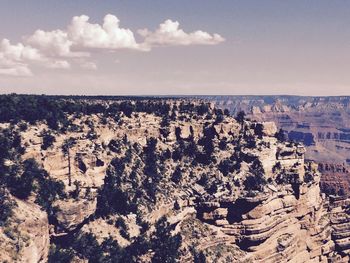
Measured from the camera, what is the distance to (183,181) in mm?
163125

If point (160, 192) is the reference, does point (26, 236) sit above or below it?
below

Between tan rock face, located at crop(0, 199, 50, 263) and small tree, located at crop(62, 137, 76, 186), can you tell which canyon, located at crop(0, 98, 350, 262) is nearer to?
tan rock face, located at crop(0, 199, 50, 263)

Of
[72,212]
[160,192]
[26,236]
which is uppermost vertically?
[160,192]

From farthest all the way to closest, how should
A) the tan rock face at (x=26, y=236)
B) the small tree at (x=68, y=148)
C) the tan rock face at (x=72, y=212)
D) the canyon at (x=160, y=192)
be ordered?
the small tree at (x=68, y=148) < the tan rock face at (x=72, y=212) < the canyon at (x=160, y=192) < the tan rock face at (x=26, y=236)

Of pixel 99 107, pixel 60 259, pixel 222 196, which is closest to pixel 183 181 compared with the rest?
pixel 222 196

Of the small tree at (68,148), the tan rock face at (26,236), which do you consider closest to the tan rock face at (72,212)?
the tan rock face at (26,236)

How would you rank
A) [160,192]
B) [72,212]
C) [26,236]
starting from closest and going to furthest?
[26,236]
[72,212]
[160,192]

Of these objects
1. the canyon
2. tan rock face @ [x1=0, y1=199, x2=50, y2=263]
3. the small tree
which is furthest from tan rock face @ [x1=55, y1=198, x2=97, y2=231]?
the small tree

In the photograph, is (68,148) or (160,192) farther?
(160,192)

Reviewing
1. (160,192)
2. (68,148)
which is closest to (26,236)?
(68,148)

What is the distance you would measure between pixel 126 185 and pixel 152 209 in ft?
40.1

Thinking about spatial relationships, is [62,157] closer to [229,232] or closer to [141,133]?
[141,133]

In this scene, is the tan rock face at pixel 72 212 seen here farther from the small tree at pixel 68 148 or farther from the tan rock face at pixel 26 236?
the small tree at pixel 68 148

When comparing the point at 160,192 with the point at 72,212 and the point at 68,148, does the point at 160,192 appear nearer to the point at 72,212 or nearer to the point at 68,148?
the point at 68,148
